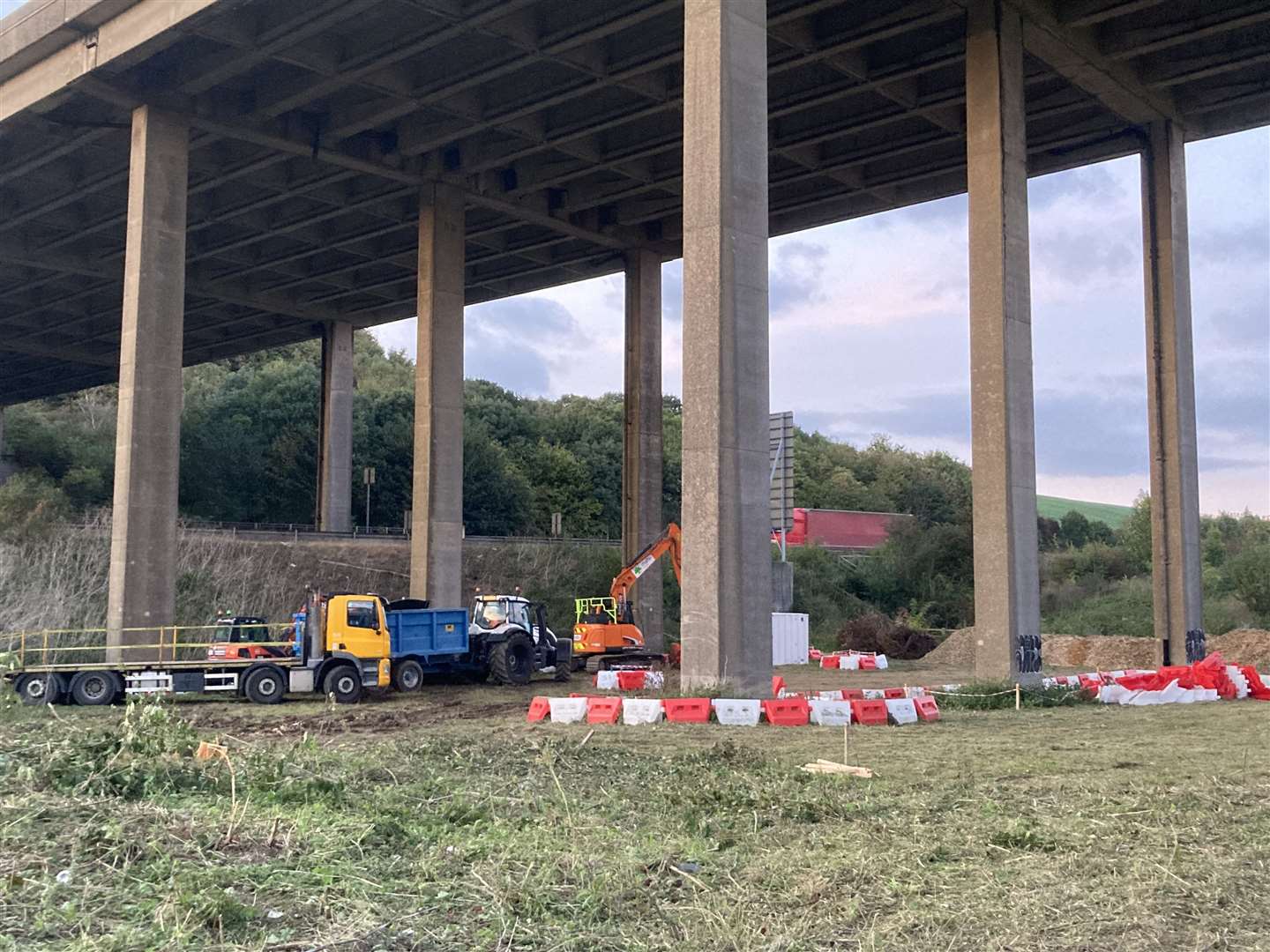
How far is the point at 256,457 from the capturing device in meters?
69.9

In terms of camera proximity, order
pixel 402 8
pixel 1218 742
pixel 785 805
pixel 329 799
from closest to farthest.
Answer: pixel 329 799
pixel 785 805
pixel 1218 742
pixel 402 8

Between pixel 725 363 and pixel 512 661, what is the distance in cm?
1196

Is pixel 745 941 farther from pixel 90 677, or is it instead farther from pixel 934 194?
pixel 934 194

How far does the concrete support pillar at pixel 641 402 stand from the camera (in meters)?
42.2

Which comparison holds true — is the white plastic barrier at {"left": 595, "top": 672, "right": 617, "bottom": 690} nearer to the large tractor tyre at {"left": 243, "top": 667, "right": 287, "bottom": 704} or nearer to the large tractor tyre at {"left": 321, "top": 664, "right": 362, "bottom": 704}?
the large tractor tyre at {"left": 321, "top": 664, "right": 362, "bottom": 704}

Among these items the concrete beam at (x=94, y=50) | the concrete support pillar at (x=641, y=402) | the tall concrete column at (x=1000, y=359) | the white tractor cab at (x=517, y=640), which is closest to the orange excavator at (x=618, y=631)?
the white tractor cab at (x=517, y=640)

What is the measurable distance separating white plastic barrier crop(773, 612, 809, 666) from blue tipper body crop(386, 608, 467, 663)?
16274 mm

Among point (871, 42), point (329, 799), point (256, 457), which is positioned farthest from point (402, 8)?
point (256, 457)

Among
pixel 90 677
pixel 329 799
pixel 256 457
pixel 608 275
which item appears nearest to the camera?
pixel 329 799

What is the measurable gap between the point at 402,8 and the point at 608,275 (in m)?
19.4

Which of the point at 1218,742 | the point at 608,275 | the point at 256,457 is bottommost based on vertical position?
the point at 1218,742

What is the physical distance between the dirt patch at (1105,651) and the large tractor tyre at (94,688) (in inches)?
1095

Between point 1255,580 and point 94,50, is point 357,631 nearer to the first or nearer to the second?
point 94,50

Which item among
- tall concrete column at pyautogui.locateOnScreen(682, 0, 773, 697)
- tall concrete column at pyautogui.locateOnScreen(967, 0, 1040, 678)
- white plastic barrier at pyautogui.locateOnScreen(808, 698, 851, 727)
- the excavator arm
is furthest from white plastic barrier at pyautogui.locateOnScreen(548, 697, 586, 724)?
the excavator arm
